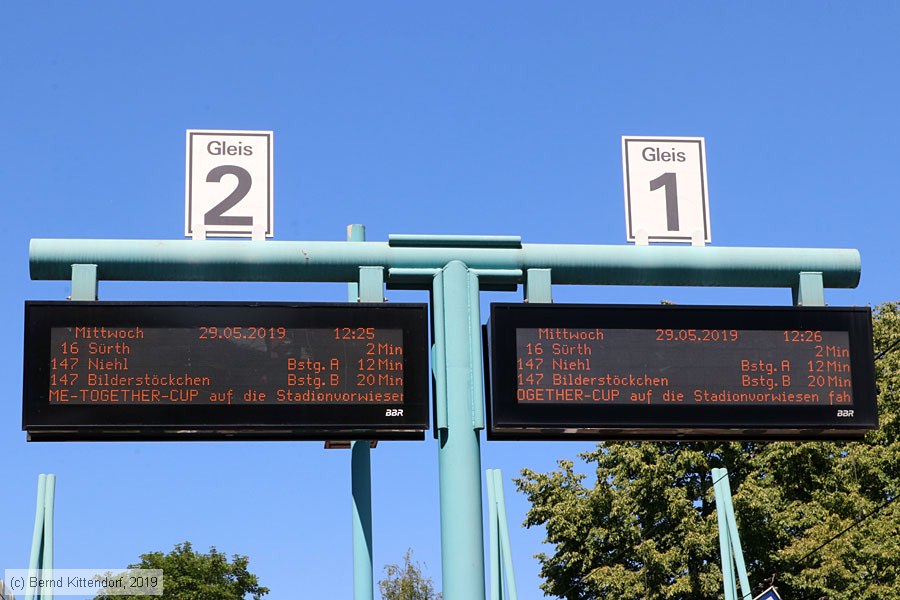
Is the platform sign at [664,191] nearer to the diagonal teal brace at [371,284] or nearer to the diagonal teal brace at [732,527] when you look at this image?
the diagonal teal brace at [371,284]

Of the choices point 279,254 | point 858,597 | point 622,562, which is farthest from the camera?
point 622,562

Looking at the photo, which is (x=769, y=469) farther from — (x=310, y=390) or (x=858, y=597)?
(x=310, y=390)

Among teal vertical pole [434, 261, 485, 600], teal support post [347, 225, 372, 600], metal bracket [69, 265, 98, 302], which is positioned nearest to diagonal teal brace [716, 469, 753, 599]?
teal support post [347, 225, 372, 600]

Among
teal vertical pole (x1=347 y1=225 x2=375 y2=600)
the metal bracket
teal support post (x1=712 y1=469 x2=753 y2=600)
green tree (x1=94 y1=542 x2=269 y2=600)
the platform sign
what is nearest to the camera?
the metal bracket

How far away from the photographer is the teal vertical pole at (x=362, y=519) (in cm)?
1517

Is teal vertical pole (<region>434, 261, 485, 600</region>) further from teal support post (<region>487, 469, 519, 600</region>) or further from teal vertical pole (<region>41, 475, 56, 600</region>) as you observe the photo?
teal vertical pole (<region>41, 475, 56, 600</region>)

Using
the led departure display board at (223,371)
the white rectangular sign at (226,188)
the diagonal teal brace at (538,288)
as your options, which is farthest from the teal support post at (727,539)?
the white rectangular sign at (226,188)

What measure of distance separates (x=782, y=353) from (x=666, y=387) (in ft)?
3.83

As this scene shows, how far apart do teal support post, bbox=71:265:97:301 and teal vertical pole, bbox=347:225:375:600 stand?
3156 millimetres

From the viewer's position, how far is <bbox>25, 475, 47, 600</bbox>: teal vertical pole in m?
20.4

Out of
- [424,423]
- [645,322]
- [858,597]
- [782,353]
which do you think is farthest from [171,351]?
[858,597]

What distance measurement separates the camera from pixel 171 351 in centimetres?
1229

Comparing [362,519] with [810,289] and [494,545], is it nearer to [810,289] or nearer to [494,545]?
[810,289]

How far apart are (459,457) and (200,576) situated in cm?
6258
